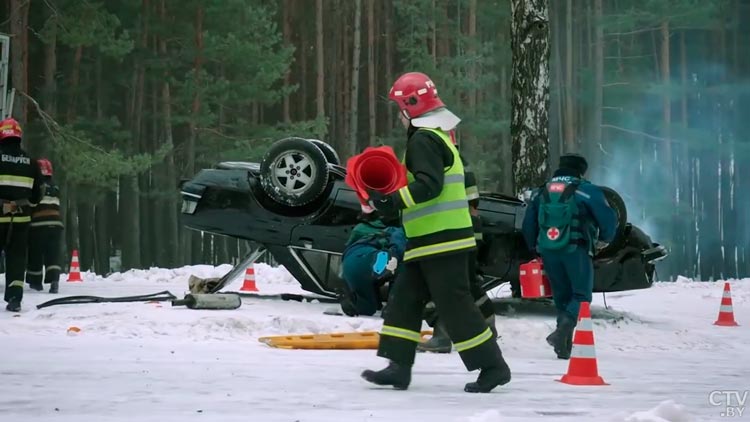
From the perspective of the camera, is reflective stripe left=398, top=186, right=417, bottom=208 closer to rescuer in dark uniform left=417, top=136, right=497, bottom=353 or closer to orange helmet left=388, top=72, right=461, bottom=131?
orange helmet left=388, top=72, right=461, bottom=131

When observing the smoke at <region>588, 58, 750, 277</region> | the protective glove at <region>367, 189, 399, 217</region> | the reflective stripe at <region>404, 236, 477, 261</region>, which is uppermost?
the protective glove at <region>367, 189, 399, 217</region>

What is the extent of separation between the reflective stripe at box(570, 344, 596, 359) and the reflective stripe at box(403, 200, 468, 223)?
138cm

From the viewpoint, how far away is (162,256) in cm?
4219

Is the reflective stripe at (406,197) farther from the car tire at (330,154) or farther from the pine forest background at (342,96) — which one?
the pine forest background at (342,96)

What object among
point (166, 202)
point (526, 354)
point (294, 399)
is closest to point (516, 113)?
point (526, 354)

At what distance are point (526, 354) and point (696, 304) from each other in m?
7.94

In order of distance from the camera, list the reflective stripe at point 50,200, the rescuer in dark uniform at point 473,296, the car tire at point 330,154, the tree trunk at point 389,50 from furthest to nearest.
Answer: the tree trunk at point 389,50 → the reflective stripe at point 50,200 → the car tire at point 330,154 → the rescuer in dark uniform at point 473,296

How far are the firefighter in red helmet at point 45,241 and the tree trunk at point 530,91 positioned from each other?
6.05m

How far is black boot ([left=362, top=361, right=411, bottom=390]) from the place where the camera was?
6508 millimetres

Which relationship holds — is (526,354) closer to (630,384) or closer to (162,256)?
(630,384)

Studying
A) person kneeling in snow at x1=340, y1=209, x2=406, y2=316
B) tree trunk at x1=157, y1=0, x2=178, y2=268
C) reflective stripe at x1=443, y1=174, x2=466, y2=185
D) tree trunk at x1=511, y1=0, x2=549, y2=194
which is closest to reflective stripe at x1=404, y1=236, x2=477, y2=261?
reflective stripe at x1=443, y1=174, x2=466, y2=185

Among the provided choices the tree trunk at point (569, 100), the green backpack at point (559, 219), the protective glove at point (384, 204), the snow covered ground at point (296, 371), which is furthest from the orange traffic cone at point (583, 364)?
the tree trunk at point (569, 100)

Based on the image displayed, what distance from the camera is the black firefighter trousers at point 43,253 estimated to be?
14.3 meters

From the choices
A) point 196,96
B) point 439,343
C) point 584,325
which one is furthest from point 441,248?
point 196,96
